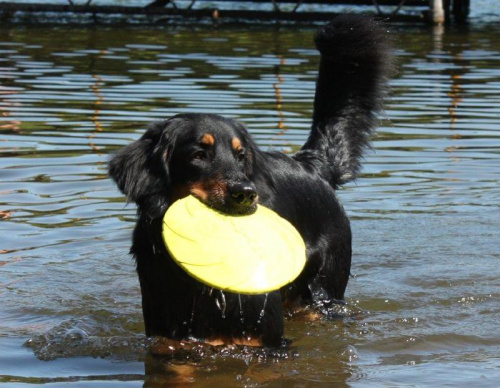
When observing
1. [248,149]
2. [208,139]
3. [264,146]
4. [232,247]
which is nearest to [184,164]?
[208,139]

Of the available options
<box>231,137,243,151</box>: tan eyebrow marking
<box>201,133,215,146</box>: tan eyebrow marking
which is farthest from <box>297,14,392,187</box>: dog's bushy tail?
<box>201,133,215,146</box>: tan eyebrow marking

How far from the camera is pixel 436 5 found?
77.6ft

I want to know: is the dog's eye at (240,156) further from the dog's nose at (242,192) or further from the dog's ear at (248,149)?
the dog's nose at (242,192)

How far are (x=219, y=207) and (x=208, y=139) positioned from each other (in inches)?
15.0

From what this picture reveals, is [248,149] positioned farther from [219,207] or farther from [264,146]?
[264,146]

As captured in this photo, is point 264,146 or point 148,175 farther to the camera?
point 264,146

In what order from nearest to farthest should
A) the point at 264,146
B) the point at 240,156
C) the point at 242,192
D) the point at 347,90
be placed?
the point at 242,192 → the point at 240,156 → the point at 347,90 → the point at 264,146

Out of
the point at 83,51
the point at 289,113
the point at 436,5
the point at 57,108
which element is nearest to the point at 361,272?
the point at 289,113

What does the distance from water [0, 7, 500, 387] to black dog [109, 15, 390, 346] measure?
0.18 m

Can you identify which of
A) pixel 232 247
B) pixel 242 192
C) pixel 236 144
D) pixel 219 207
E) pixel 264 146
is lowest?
pixel 264 146

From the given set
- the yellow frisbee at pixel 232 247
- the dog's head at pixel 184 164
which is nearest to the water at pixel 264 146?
the yellow frisbee at pixel 232 247

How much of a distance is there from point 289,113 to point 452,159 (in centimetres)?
284

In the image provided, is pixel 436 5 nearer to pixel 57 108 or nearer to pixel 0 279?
pixel 57 108

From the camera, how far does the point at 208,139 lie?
17.7 feet
